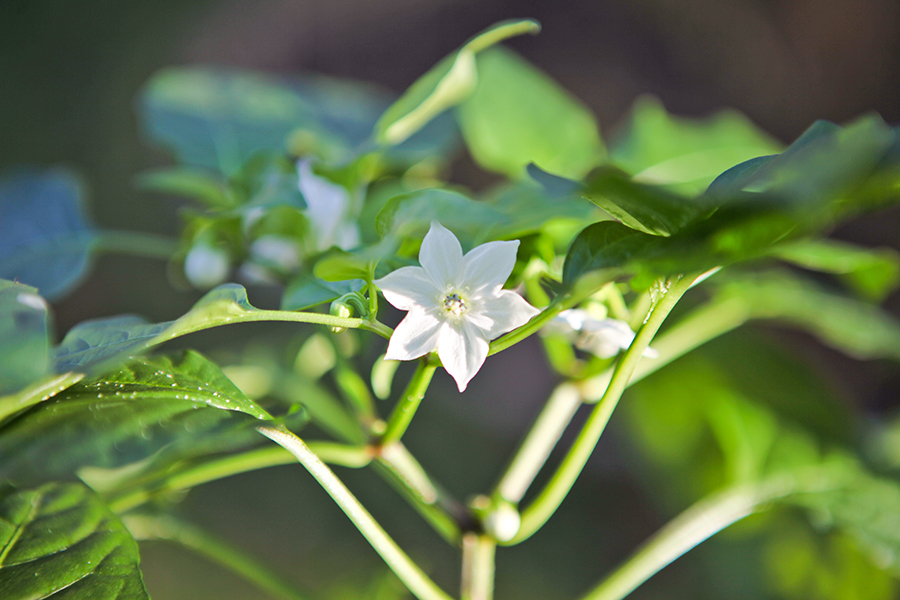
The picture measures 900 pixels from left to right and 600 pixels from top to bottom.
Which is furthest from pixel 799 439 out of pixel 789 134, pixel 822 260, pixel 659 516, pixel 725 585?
pixel 789 134

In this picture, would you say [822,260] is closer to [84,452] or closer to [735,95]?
[84,452]

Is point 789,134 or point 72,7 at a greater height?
point 72,7

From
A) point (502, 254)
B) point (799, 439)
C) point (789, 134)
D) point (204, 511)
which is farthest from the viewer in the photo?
point (789, 134)

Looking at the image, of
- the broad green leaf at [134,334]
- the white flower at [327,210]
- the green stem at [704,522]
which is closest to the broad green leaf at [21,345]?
the broad green leaf at [134,334]

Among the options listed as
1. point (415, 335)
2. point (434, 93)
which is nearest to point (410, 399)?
point (415, 335)

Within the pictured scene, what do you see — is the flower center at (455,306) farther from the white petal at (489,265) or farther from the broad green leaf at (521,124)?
the broad green leaf at (521,124)

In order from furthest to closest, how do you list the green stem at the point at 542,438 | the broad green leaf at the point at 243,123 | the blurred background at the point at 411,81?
the blurred background at the point at 411,81 < the broad green leaf at the point at 243,123 < the green stem at the point at 542,438

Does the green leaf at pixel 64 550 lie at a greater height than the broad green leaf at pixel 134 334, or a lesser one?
lesser
